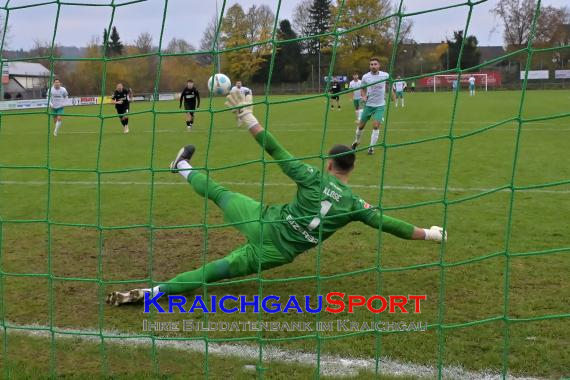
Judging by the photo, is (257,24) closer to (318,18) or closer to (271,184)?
(318,18)

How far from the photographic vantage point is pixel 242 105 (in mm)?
3535

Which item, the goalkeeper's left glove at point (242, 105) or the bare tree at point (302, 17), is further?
the bare tree at point (302, 17)

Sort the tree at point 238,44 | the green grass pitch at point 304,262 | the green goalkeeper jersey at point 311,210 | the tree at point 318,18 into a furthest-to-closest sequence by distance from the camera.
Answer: the tree at point 318,18 → the tree at point 238,44 → the green goalkeeper jersey at point 311,210 → the green grass pitch at point 304,262

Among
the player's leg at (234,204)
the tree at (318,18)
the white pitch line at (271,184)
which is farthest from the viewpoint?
the white pitch line at (271,184)

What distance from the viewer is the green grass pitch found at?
126 inches

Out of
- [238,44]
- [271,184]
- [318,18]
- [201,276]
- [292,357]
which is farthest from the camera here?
[271,184]

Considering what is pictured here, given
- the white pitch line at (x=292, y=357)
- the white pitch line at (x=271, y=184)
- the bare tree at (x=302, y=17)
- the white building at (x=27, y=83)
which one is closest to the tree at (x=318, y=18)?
the bare tree at (x=302, y=17)

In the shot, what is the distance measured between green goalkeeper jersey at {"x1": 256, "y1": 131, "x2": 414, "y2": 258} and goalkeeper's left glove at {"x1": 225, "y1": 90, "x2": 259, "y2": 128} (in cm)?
12

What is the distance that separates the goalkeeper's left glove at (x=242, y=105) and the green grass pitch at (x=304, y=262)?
24cm

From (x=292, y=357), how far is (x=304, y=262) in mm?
1566

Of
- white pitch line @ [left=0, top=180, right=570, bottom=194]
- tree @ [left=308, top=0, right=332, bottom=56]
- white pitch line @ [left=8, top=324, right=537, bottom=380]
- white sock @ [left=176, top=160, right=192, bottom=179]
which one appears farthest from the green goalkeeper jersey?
white pitch line @ [left=0, top=180, right=570, bottom=194]

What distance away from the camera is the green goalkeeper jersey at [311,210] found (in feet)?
12.5

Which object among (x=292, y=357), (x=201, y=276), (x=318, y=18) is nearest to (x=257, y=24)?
(x=318, y=18)

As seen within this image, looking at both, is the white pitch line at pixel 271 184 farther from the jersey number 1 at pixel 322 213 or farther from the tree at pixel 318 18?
the jersey number 1 at pixel 322 213
